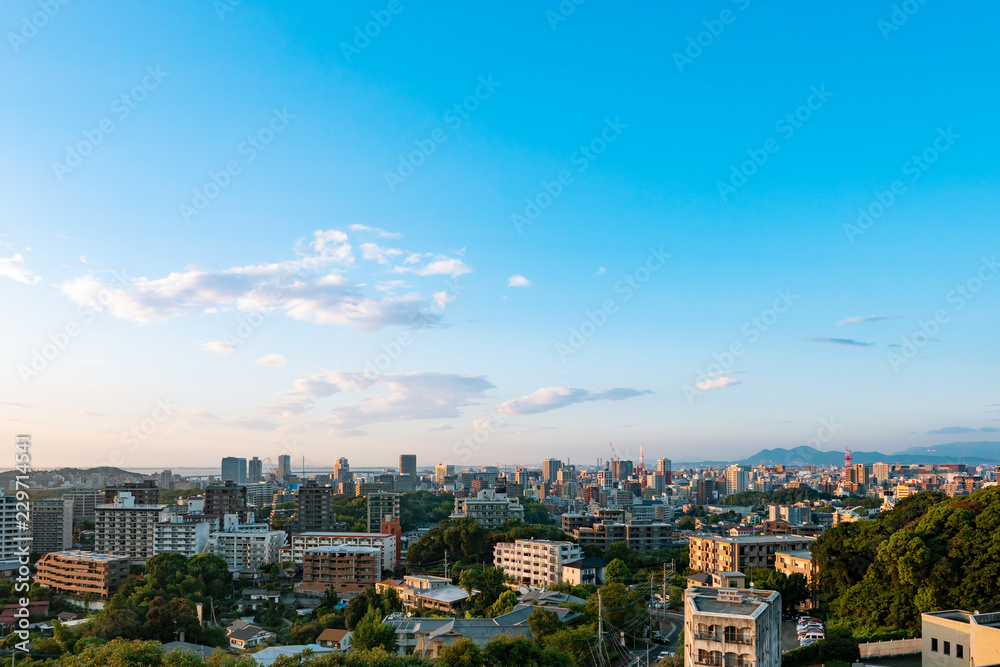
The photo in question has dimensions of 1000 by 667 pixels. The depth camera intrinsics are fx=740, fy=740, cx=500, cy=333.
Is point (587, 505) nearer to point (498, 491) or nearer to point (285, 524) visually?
point (498, 491)

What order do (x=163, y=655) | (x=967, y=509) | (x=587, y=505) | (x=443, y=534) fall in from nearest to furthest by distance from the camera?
(x=163, y=655)
(x=967, y=509)
(x=443, y=534)
(x=587, y=505)

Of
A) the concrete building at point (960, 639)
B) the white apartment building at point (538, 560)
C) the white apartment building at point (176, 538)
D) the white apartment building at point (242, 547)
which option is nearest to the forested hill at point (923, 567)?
the concrete building at point (960, 639)

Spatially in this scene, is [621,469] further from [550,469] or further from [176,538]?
[176,538]

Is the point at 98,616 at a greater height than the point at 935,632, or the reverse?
the point at 935,632

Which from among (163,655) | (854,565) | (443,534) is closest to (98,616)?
(163,655)

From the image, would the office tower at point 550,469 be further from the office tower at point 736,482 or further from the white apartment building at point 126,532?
the white apartment building at point 126,532

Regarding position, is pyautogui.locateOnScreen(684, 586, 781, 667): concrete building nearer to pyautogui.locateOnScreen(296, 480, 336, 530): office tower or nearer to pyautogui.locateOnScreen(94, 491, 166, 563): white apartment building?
pyautogui.locateOnScreen(94, 491, 166, 563): white apartment building

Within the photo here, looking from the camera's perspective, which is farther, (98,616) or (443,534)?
(443,534)
